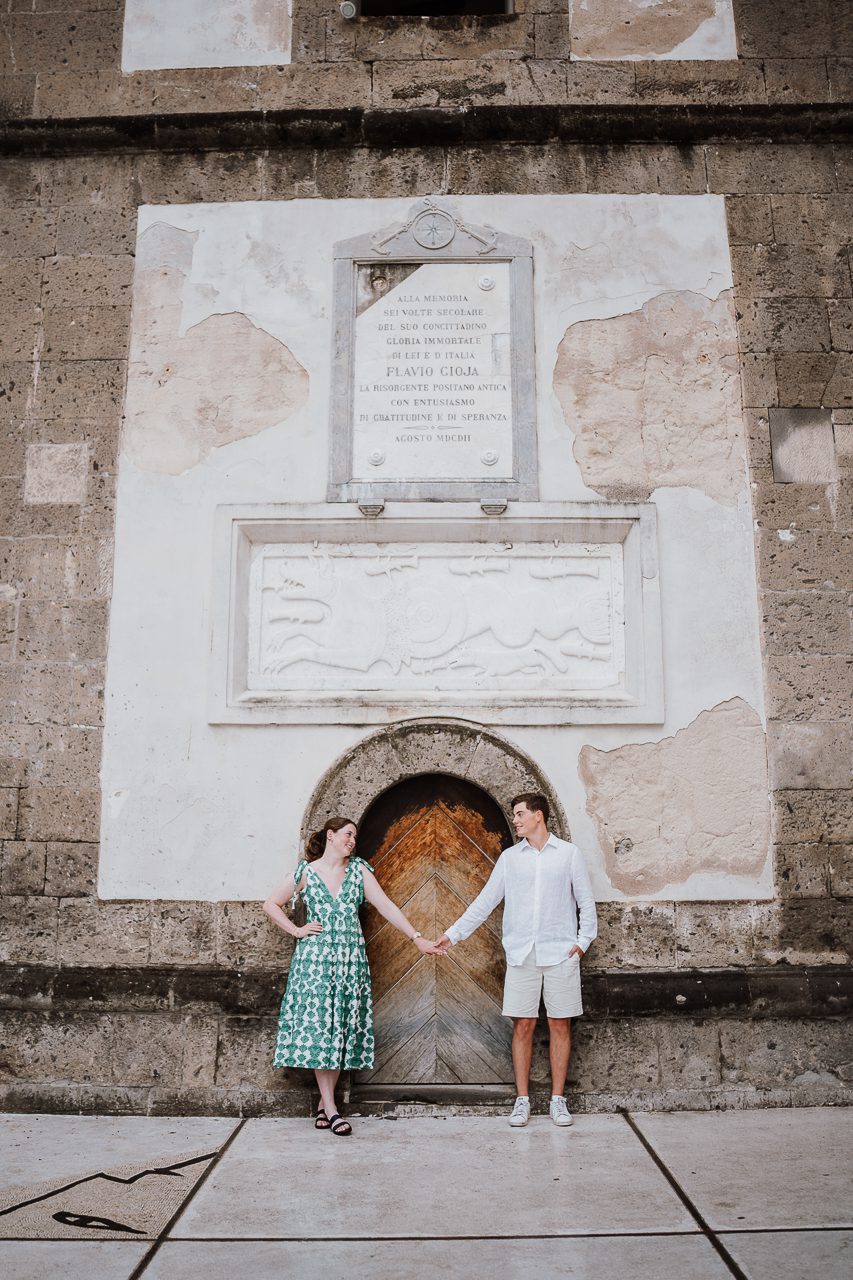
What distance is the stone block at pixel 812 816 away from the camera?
15.6ft

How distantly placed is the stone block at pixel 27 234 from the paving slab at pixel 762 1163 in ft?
17.2

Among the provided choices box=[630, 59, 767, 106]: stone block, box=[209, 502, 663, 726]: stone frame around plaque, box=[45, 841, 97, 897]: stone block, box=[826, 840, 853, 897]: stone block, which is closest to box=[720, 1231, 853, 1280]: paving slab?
box=[826, 840, 853, 897]: stone block

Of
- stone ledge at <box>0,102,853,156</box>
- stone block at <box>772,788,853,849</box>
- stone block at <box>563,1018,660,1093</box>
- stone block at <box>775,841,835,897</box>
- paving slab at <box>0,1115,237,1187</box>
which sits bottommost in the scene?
paving slab at <box>0,1115,237,1187</box>

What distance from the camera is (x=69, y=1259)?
291 cm

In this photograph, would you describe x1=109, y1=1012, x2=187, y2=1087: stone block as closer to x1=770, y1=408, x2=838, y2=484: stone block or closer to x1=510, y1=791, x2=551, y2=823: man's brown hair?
x1=510, y1=791, x2=551, y2=823: man's brown hair

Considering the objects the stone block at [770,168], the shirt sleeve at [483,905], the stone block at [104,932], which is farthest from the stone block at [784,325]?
the stone block at [104,932]

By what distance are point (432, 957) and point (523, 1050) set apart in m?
0.65

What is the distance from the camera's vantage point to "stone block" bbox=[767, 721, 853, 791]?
4.79m

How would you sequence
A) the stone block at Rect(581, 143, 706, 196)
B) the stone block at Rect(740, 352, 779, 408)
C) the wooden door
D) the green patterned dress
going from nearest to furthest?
the green patterned dress
the wooden door
the stone block at Rect(740, 352, 779, 408)
the stone block at Rect(581, 143, 706, 196)

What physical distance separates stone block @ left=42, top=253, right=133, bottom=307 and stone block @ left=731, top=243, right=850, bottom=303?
127 inches

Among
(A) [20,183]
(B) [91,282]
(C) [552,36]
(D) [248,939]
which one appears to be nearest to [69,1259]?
(D) [248,939]

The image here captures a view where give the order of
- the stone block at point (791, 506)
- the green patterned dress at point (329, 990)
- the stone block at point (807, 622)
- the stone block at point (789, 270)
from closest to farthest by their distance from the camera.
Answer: the green patterned dress at point (329, 990)
the stone block at point (807, 622)
the stone block at point (791, 506)
the stone block at point (789, 270)

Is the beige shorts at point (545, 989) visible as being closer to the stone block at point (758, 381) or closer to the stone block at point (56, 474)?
the stone block at point (758, 381)

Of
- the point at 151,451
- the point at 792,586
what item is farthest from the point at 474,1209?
the point at 151,451
